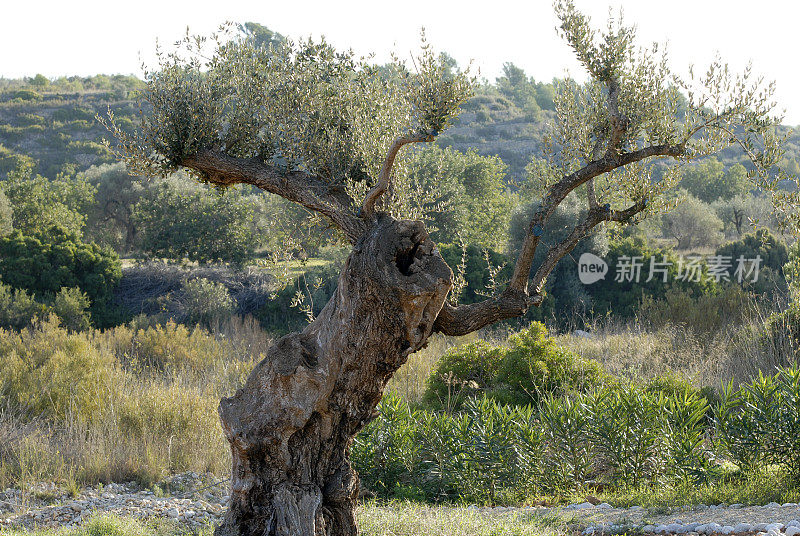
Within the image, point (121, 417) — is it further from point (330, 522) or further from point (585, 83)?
point (585, 83)

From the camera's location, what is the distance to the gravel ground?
4230 mm

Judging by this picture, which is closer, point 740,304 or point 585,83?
point 585,83

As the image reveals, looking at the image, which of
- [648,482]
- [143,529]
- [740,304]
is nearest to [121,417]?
[143,529]

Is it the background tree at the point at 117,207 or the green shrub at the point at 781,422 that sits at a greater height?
the background tree at the point at 117,207

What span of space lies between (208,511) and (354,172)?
3.05 m

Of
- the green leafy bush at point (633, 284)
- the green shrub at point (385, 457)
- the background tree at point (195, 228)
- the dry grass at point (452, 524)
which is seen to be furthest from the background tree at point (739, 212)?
the dry grass at point (452, 524)

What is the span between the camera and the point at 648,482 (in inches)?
214

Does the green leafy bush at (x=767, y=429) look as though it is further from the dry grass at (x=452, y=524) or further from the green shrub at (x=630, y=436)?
the dry grass at (x=452, y=524)

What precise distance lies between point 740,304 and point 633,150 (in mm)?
9761

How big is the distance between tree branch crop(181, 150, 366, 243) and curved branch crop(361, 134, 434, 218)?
0.15 meters

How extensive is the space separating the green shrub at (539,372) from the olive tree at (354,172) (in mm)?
2947

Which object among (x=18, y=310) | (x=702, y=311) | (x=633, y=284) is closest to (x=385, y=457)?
(x=702, y=311)

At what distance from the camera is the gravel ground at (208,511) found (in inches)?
167

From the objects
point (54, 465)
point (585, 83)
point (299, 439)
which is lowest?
point (54, 465)
